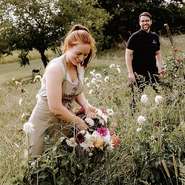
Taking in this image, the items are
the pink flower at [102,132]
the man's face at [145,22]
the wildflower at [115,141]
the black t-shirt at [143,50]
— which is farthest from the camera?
the black t-shirt at [143,50]

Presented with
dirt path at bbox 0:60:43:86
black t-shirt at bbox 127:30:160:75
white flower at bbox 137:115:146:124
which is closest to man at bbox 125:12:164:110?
black t-shirt at bbox 127:30:160:75

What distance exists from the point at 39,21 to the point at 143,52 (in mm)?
19252

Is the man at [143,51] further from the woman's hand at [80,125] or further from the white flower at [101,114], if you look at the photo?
the woman's hand at [80,125]

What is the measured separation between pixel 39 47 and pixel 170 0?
13.8 meters

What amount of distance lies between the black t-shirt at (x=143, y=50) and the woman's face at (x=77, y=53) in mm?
4104

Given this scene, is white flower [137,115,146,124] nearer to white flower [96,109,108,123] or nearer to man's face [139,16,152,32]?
white flower [96,109,108,123]

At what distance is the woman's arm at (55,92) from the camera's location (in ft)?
15.8

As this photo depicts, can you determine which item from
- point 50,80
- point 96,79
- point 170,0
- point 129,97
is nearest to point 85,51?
point 50,80

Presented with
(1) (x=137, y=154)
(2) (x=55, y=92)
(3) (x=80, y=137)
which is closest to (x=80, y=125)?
(3) (x=80, y=137)

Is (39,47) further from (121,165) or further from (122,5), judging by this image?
(121,165)

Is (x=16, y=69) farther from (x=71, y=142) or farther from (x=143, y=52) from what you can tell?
(x=71, y=142)

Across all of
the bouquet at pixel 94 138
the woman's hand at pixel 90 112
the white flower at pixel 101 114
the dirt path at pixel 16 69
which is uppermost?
the woman's hand at pixel 90 112

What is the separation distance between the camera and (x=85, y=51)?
192 inches

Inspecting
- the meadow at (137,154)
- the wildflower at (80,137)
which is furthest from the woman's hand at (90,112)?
the meadow at (137,154)
